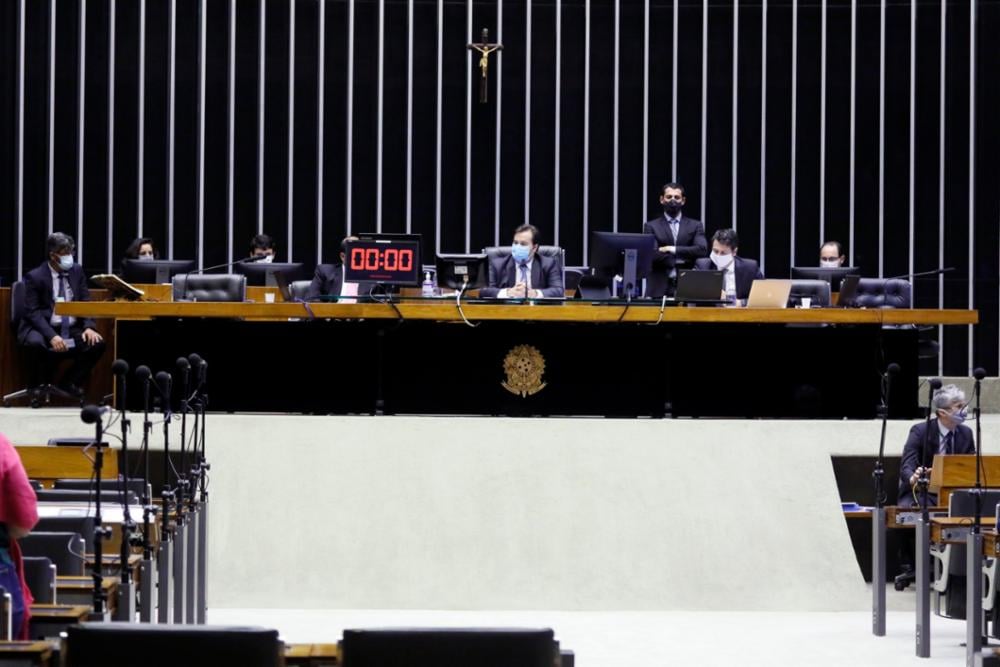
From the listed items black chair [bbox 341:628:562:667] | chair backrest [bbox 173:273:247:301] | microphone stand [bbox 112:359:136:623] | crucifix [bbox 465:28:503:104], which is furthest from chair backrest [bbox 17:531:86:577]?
crucifix [bbox 465:28:503:104]

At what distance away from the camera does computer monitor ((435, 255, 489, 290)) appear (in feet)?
31.7

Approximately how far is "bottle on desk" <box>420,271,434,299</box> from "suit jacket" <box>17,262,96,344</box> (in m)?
2.41

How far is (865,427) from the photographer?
9.48 meters

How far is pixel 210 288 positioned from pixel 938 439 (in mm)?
4516

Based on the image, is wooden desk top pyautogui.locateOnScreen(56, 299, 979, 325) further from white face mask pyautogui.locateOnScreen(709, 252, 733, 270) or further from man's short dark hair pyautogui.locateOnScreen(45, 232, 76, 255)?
man's short dark hair pyautogui.locateOnScreen(45, 232, 76, 255)

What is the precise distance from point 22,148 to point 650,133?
17.1ft

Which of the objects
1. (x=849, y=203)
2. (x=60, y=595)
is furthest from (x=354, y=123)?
(x=60, y=595)

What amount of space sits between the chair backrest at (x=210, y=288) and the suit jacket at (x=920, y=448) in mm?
4130

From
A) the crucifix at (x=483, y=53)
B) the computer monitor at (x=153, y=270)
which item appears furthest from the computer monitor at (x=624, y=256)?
the crucifix at (x=483, y=53)

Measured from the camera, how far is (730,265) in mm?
10586

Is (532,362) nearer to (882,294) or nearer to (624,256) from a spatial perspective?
(624,256)

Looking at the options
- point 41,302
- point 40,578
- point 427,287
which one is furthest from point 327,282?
point 40,578

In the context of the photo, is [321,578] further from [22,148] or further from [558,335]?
[22,148]

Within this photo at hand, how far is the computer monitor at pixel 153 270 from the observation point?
11.2 meters
